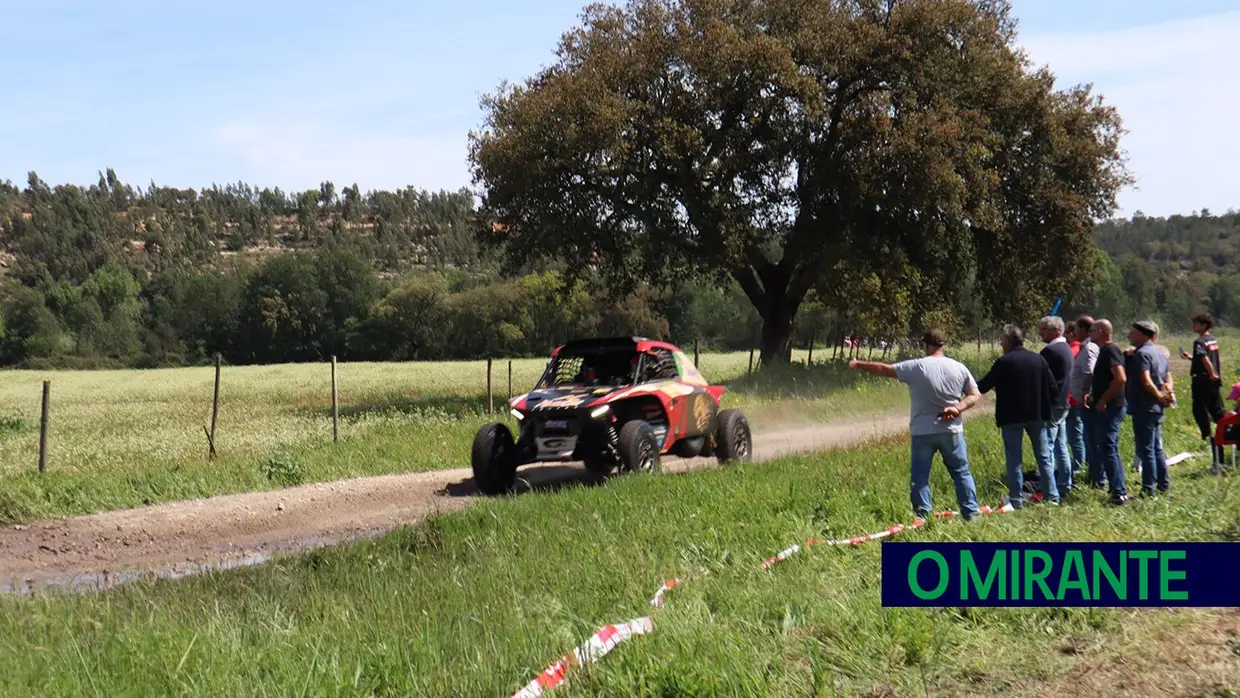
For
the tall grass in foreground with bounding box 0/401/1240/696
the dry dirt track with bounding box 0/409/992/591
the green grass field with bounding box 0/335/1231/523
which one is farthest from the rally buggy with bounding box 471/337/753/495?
the green grass field with bounding box 0/335/1231/523

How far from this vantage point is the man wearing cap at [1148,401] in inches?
387

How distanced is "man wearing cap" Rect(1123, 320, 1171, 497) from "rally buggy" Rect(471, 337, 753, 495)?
18.2 feet

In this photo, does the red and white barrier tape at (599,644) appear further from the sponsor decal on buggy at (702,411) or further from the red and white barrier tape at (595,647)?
the sponsor decal on buggy at (702,411)

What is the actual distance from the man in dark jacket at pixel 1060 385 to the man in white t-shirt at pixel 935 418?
155 cm

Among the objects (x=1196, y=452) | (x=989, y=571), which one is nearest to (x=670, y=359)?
(x=1196, y=452)

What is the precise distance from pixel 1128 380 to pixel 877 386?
17.8 meters

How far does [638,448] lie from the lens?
1291 cm

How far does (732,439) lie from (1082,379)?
5.31 m

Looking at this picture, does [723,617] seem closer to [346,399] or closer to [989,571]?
[989,571]

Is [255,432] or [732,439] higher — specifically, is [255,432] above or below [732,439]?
below

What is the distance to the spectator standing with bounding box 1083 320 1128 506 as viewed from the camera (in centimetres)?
967

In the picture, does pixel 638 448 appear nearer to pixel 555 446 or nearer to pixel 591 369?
pixel 555 446

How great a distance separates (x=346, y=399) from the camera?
37.7 m

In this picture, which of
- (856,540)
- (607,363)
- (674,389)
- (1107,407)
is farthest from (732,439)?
(856,540)
